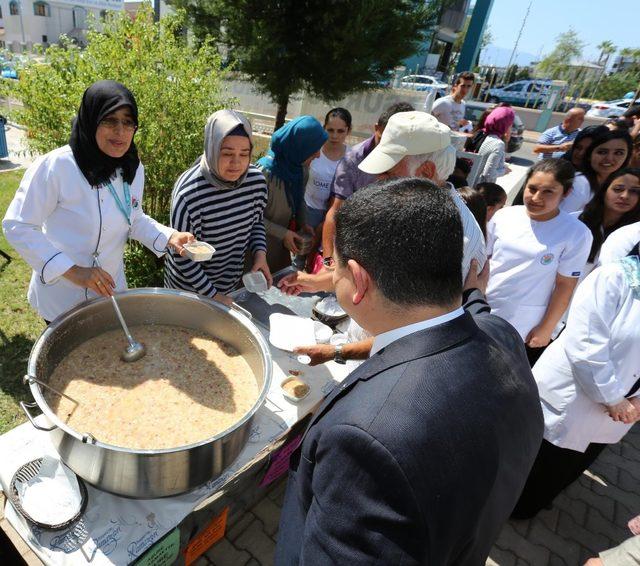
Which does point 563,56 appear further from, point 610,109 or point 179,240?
point 179,240

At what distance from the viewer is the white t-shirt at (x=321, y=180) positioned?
380cm

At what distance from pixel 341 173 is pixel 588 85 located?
39866 mm

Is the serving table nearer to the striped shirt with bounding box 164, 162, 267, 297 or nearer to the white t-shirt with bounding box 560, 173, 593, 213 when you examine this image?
the striped shirt with bounding box 164, 162, 267, 297

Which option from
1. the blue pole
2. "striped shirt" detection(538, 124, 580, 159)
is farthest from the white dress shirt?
the blue pole

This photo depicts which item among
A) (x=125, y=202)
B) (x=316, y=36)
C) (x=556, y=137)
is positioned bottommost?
(x=125, y=202)

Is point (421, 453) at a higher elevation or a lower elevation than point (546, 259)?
higher

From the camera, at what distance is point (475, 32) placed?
1886cm

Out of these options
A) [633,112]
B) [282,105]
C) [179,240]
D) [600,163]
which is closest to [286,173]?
[179,240]

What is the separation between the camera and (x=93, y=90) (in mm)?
1712

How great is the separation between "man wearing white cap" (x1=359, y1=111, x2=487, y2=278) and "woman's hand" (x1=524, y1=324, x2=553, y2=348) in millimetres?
1171

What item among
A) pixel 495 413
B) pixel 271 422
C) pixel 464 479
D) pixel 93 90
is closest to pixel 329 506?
pixel 464 479

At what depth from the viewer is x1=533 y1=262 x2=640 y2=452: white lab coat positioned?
1880mm

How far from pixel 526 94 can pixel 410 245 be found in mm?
28243

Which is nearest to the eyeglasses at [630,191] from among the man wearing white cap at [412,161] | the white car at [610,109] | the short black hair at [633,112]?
the man wearing white cap at [412,161]
